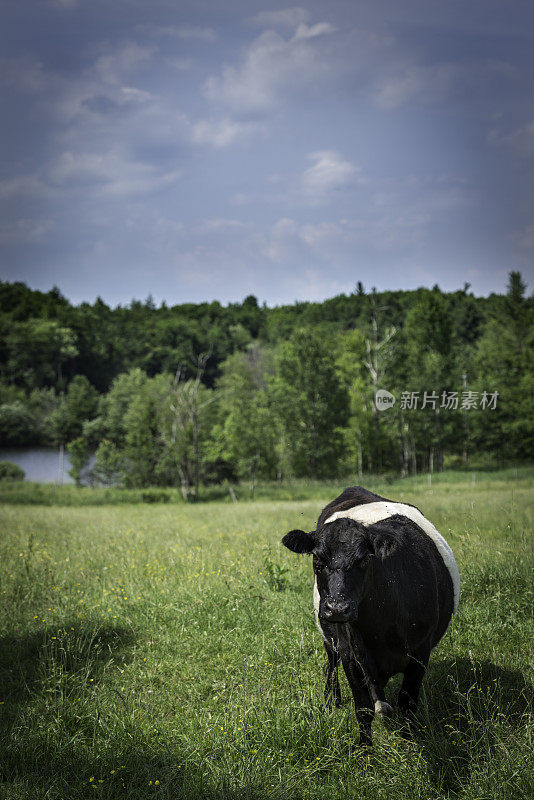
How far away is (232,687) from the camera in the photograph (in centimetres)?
446

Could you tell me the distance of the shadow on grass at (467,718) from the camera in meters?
3.38

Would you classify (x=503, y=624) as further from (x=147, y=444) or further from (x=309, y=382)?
(x=147, y=444)

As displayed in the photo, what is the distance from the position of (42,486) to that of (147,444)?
36.5ft

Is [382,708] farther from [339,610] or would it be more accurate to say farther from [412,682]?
[339,610]

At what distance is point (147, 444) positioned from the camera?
47750 millimetres

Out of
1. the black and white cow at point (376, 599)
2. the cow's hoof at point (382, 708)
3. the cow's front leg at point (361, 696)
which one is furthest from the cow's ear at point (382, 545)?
the cow's hoof at point (382, 708)

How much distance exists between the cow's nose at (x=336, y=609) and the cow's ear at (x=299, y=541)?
45 centimetres

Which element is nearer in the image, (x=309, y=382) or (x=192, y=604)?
(x=192, y=604)

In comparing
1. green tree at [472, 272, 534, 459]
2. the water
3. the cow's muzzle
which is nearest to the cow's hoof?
the cow's muzzle

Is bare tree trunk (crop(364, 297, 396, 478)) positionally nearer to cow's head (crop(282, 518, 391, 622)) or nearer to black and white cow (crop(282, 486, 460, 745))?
black and white cow (crop(282, 486, 460, 745))

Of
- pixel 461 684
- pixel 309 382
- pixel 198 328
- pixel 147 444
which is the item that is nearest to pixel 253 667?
pixel 461 684

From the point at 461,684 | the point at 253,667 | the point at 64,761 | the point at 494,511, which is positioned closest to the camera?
the point at 64,761

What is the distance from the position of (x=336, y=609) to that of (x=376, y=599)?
0.56m

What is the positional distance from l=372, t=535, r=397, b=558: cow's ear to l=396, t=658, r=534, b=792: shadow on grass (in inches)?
46.0
